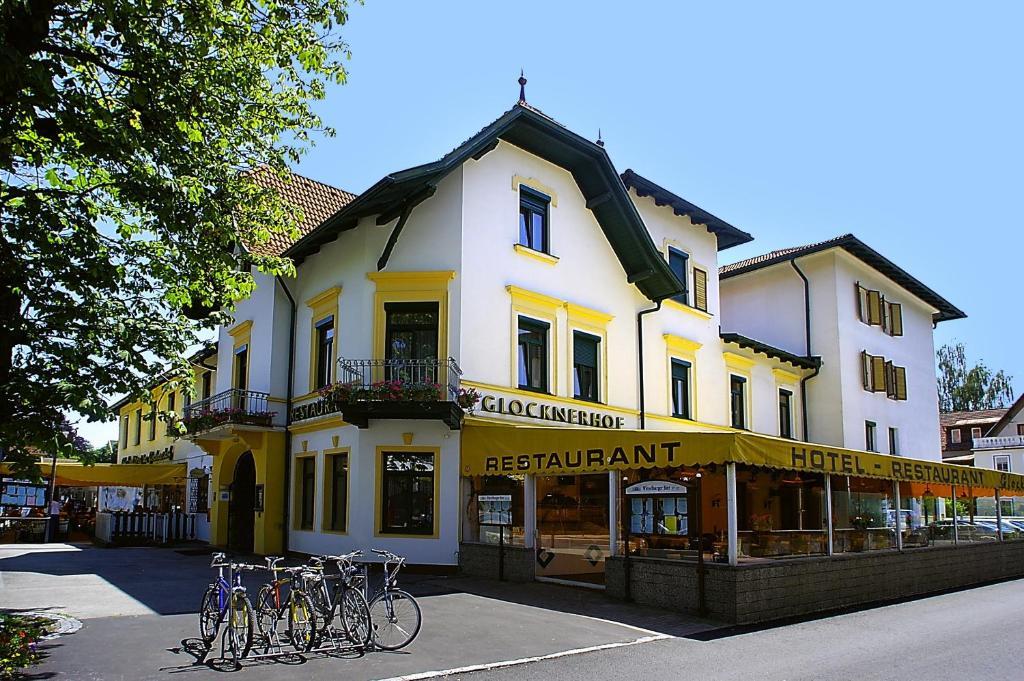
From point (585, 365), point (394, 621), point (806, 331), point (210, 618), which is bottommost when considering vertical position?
point (394, 621)

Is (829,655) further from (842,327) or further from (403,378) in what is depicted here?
(842,327)

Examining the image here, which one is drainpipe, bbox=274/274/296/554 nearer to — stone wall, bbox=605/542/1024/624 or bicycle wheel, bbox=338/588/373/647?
stone wall, bbox=605/542/1024/624

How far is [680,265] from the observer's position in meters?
23.5

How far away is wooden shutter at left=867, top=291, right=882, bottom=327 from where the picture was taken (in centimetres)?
2844

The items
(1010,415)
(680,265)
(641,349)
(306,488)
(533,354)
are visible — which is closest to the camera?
(533,354)

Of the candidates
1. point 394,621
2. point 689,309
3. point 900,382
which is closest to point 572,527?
point 394,621

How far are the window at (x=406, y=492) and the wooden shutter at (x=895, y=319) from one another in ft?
65.8

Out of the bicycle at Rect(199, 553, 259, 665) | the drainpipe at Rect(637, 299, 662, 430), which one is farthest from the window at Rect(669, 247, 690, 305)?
the bicycle at Rect(199, 553, 259, 665)

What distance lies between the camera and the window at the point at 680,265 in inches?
911

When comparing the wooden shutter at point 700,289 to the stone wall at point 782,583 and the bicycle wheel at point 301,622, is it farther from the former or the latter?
the bicycle wheel at point 301,622

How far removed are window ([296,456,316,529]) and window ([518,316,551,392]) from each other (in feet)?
17.0

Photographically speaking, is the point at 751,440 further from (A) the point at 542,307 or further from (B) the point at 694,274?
(B) the point at 694,274

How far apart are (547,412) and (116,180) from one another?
11.2 meters

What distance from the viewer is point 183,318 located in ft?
33.7
